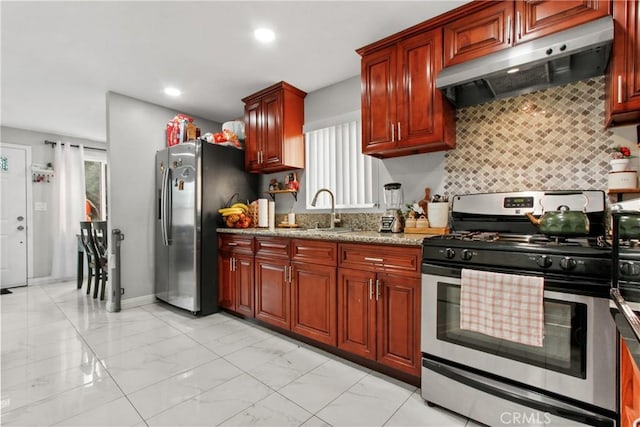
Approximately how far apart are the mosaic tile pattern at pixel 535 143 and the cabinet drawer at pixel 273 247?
142 centimetres

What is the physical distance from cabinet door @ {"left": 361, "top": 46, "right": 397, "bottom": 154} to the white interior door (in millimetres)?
5570

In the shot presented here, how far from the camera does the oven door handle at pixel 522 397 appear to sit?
1.24 m

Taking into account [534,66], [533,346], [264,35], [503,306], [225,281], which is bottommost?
[225,281]

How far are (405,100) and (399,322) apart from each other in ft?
5.22

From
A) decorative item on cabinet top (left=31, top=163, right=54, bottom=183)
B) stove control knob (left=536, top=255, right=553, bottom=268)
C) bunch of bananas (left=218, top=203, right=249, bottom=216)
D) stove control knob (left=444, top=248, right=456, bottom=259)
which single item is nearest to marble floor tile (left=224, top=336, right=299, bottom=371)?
bunch of bananas (left=218, top=203, right=249, bottom=216)

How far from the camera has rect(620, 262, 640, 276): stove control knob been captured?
1141 mm

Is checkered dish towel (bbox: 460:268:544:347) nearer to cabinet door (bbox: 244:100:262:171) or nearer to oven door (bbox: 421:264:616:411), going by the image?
oven door (bbox: 421:264:616:411)

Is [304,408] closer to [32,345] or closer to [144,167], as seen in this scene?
[32,345]

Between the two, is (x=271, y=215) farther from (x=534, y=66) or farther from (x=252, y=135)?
(x=534, y=66)

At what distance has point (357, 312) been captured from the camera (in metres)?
2.08

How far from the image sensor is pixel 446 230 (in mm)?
2154

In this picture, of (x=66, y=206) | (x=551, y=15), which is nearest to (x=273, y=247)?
(x=551, y=15)

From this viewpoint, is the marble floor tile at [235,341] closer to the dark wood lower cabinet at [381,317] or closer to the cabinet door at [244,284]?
the cabinet door at [244,284]

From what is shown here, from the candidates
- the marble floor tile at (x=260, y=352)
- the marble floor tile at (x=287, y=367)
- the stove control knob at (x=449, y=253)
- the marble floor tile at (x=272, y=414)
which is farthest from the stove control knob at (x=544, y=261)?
the marble floor tile at (x=260, y=352)
